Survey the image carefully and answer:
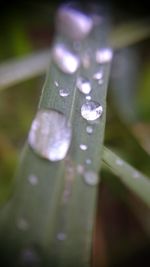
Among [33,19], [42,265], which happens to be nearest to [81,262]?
[42,265]

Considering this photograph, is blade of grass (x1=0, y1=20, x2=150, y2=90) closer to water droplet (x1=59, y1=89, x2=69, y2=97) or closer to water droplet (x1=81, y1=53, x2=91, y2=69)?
water droplet (x1=81, y1=53, x2=91, y2=69)

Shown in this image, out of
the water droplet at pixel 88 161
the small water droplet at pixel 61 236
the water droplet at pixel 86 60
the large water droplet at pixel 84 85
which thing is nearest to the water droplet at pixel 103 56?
the water droplet at pixel 86 60

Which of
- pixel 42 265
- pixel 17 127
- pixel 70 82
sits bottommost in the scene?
pixel 42 265

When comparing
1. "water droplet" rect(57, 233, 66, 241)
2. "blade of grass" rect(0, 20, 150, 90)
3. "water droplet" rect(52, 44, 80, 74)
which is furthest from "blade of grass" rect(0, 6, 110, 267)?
"blade of grass" rect(0, 20, 150, 90)

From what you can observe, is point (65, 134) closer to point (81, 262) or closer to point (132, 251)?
point (81, 262)

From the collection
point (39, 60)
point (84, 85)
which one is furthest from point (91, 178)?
point (39, 60)

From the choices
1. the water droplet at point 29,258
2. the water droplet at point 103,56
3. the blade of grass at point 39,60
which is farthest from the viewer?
the blade of grass at point 39,60

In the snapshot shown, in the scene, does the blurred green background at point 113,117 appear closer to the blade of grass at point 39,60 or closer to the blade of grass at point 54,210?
the blade of grass at point 39,60
